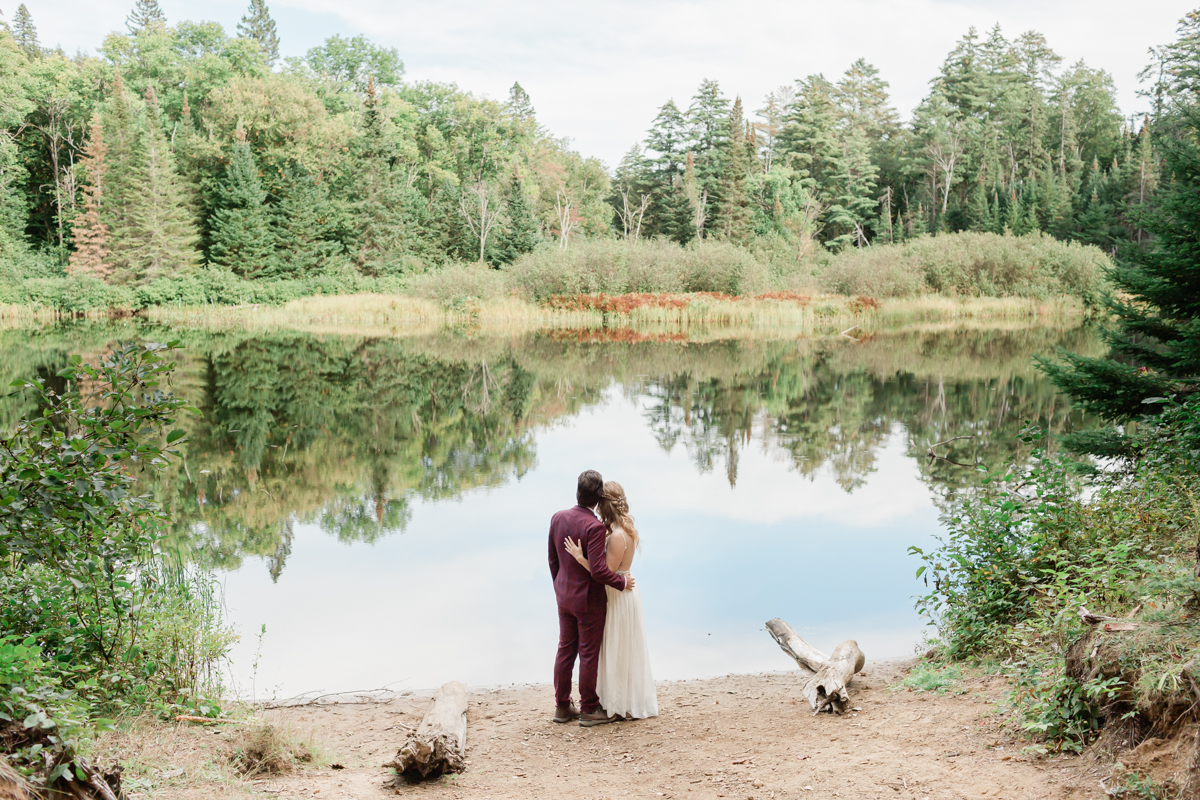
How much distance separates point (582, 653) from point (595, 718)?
0.40m

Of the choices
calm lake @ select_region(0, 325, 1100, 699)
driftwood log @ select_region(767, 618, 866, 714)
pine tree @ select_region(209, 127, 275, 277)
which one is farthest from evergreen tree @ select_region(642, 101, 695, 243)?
driftwood log @ select_region(767, 618, 866, 714)

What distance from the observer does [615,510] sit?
17.2ft

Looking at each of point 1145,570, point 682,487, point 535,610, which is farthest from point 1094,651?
point 682,487

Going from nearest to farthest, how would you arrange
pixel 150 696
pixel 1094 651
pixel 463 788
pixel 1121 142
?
pixel 1094 651 → pixel 463 788 → pixel 150 696 → pixel 1121 142

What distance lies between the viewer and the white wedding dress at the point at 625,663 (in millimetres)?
5320

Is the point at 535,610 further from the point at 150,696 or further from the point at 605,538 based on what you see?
the point at 150,696

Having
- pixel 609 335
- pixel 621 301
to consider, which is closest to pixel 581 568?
pixel 609 335

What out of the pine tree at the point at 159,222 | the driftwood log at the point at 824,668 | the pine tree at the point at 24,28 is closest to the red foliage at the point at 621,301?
the pine tree at the point at 159,222

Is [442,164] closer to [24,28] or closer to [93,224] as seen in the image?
[93,224]

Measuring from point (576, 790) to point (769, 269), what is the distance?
42.4 metres

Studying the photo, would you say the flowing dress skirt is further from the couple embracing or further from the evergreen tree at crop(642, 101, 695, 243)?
the evergreen tree at crop(642, 101, 695, 243)

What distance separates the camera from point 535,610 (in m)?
8.12

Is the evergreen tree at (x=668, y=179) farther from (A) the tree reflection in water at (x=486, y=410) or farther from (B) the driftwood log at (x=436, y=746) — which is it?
(B) the driftwood log at (x=436, y=746)

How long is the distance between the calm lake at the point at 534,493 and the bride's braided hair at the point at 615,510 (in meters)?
2.13
